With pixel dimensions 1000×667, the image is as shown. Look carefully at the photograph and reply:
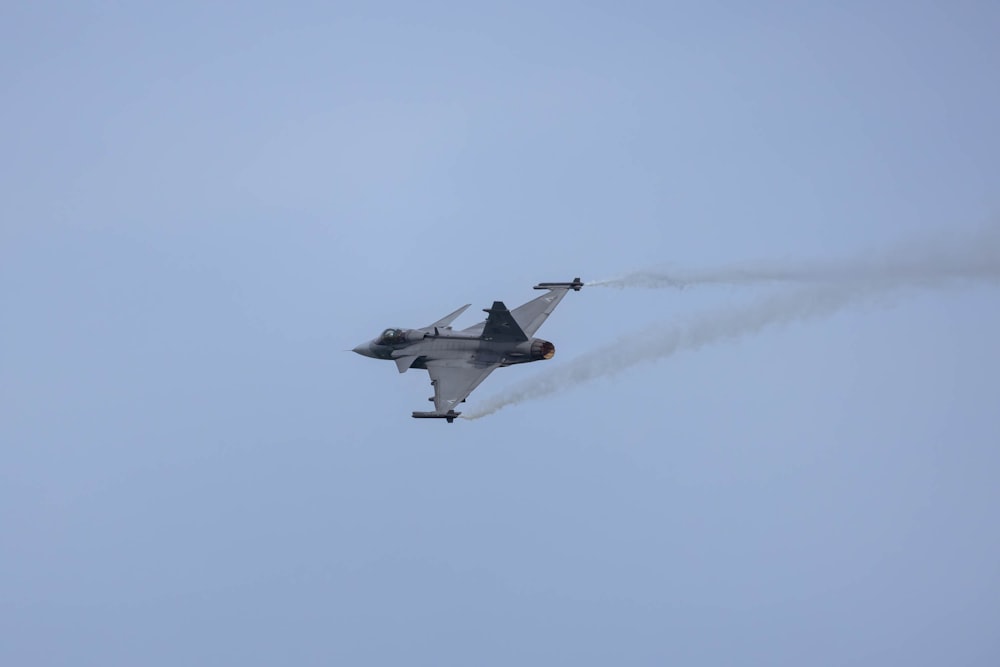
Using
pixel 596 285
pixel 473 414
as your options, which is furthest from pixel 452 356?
pixel 596 285

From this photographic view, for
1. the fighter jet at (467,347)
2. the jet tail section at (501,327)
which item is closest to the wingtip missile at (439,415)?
the fighter jet at (467,347)

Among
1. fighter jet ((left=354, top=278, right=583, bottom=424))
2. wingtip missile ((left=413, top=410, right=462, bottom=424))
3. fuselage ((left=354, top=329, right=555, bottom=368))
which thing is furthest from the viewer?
fuselage ((left=354, top=329, right=555, bottom=368))

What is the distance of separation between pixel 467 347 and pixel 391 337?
6.93 m

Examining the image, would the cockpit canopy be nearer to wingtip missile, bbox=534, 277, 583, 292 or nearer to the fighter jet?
the fighter jet

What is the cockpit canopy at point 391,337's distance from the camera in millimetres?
91062

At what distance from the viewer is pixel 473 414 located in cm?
8406

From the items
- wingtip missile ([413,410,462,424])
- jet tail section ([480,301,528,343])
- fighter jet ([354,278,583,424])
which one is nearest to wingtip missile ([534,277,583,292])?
fighter jet ([354,278,583,424])

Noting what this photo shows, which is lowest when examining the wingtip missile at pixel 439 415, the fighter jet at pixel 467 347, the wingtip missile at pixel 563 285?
the wingtip missile at pixel 439 415

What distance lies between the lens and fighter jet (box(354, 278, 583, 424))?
277 feet

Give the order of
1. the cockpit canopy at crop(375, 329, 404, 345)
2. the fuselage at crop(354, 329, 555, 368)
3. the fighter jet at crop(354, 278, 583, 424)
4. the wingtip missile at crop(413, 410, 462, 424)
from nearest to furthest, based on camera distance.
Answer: the wingtip missile at crop(413, 410, 462, 424)
the fighter jet at crop(354, 278, 583, 424)
the fuselage at crop(354, 329, 555, 368)
the cockpit canopy at crop(375, 329, 404, 345)

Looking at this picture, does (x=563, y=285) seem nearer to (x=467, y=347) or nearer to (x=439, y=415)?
(x=467, y=347)

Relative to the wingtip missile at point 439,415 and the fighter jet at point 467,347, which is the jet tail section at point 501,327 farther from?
the wingtip missile at point 439,415

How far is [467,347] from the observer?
284 ft

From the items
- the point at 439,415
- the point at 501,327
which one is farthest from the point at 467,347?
the point at 439,415
